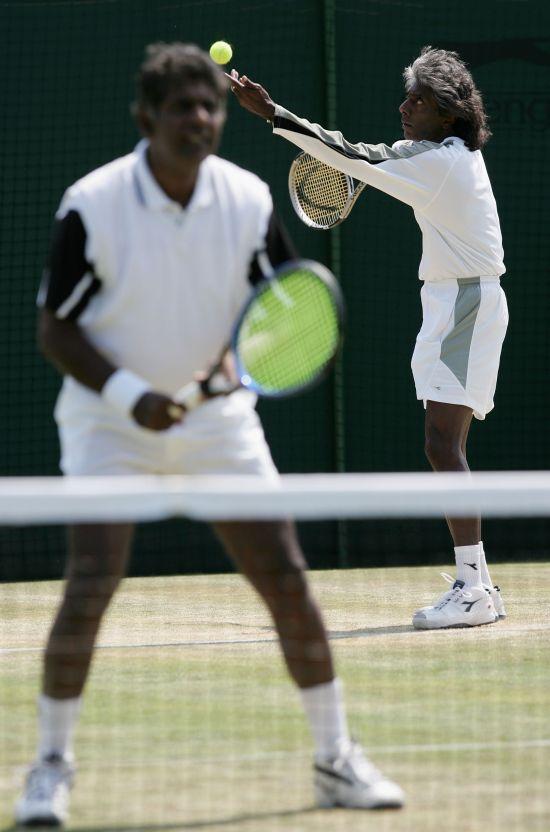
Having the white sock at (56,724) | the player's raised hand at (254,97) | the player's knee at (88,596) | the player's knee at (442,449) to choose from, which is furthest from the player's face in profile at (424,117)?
the white sock at (56,724)

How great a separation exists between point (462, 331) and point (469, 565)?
0.92 m

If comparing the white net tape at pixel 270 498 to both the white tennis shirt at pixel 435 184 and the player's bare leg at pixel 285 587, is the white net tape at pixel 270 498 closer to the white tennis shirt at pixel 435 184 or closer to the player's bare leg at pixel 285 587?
the player's bare leg at pixel 285 587

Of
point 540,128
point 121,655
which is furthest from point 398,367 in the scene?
point 121,655

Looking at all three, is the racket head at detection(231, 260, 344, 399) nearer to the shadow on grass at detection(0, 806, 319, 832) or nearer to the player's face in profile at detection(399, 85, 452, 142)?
the shadow on grass at detection(0, 806, 319, 832)

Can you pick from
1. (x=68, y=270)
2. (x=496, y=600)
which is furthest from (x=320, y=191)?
(x=68, y=270)

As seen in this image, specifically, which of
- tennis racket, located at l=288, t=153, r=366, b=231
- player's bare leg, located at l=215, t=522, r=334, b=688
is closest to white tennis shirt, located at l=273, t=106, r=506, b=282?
tennis racket, located at l=288, t=153, r=366, b=231

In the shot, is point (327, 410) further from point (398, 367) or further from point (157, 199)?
point (157, 199)

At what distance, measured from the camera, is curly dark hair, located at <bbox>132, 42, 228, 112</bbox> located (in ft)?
11.8

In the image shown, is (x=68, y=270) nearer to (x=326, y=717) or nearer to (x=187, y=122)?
(x=187, y=122)

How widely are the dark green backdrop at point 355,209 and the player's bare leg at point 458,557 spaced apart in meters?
2.58

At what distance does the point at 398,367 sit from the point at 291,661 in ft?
18.6

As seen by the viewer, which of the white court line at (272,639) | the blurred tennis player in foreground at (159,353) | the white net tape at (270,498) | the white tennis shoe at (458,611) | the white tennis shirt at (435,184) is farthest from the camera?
the white tennis shoe at (458,611)

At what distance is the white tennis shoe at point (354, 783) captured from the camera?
142 inches

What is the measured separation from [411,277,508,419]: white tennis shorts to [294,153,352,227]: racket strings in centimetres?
55
